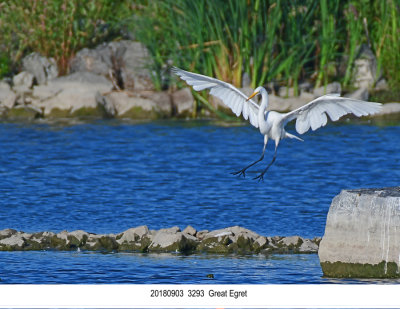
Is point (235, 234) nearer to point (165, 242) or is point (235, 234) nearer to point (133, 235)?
point (165, 242)

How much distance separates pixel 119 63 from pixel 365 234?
52.4ft

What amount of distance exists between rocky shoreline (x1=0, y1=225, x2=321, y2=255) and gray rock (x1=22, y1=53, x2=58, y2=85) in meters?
12.9

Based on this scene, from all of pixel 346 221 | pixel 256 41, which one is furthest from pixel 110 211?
pixel 256 41

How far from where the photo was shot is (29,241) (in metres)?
13.0

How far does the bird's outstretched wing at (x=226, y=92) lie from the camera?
13.2 meters

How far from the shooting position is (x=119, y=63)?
1014 inches

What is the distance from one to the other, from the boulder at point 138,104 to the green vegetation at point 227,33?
0.47m

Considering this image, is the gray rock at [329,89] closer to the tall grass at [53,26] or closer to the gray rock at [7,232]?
the tall grass at [53,26]

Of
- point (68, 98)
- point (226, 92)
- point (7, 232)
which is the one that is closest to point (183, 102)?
point (68, 98)

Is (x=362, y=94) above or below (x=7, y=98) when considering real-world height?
above

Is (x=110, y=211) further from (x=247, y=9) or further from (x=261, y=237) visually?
(x=247, y=9)

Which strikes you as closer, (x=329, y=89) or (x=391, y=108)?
(x=391, y=108)

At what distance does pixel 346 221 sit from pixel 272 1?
1405 centimetres

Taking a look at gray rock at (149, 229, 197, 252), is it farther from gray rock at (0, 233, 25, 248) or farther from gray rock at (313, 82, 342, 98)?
gray rock at (313, 82, 342, 98)
